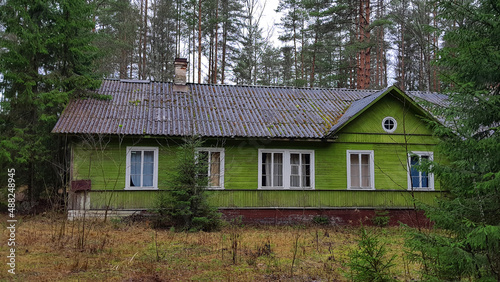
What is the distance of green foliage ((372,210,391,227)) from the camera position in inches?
536

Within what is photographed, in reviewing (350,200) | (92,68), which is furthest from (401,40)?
(92,68)

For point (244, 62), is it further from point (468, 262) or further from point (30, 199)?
point (468, 262)

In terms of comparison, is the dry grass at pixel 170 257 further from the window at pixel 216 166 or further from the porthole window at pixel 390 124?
the porthole window at pixel 390 124

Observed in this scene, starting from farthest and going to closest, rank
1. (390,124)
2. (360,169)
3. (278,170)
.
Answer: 1. (390,124)
2. (360,169)
3. (278,170)

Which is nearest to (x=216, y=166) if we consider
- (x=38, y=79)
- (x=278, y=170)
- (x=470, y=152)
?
(x=278, y=170)

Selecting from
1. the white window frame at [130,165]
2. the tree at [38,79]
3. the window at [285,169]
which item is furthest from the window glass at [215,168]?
the tree at [38,79]

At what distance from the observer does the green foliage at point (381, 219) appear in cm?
1361

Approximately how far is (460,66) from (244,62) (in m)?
23.1

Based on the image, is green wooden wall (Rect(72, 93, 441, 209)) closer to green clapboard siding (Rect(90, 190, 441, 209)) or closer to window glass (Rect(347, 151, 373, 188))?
green clapboard siding (Rect(90, 190, 441, 209))

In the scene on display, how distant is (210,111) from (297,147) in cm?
370

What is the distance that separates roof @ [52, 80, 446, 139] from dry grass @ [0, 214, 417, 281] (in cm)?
357

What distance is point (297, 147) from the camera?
13898mm

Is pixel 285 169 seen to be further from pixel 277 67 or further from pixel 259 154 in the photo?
pixel 277 67

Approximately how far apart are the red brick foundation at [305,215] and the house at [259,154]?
0.04 meters
